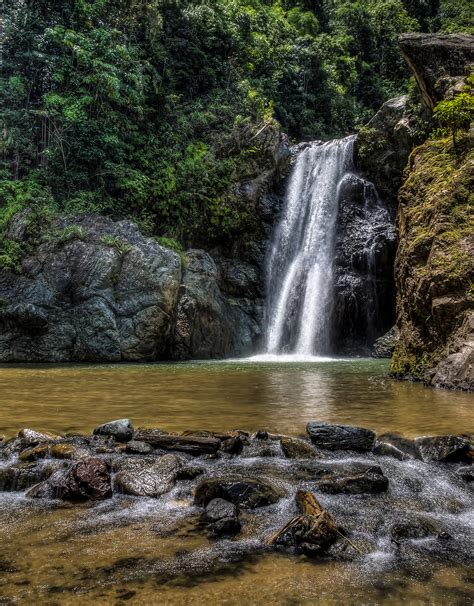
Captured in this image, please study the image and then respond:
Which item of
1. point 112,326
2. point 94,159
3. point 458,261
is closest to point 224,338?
point 112,326

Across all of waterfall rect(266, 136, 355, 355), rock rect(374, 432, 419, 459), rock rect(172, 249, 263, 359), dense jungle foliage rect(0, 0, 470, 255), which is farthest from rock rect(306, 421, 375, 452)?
dense jungle foliage rect(0, 0, 470, 255)

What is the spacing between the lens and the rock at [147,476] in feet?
11.0

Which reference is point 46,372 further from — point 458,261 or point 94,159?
point 94,159

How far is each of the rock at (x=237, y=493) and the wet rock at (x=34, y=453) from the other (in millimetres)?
1599

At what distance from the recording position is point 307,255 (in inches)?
763

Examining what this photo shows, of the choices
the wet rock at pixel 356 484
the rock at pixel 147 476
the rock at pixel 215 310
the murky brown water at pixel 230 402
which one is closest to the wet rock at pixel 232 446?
the rock at pixel 147 476

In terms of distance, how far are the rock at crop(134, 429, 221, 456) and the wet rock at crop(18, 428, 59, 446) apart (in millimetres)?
830

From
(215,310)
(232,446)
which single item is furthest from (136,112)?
(232,446)

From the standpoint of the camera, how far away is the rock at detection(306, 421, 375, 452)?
4289 mm

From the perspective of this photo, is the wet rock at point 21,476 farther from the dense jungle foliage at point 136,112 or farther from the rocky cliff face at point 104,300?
the dense jungle foliage at point 136,112

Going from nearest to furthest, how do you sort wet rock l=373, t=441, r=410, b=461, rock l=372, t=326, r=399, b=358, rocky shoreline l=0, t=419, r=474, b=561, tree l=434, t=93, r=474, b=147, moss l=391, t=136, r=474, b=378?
rocky shoreline l=0, t=419, r=474, b=561 → wet rock l=373, t=441, r=410, b=461 → moss l=391, t=136, r=474, b=378 → tree l=434, t=93, r=474, b=147 → rock l=372, t=326, r=399, b=358

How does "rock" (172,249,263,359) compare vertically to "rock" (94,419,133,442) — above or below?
above

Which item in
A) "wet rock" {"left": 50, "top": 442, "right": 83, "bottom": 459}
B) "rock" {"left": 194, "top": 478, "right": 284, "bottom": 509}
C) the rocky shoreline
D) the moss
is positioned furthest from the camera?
the moss

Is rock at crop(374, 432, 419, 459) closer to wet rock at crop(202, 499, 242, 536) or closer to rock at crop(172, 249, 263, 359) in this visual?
wet rock at crop(202, 499, 242, 536)
